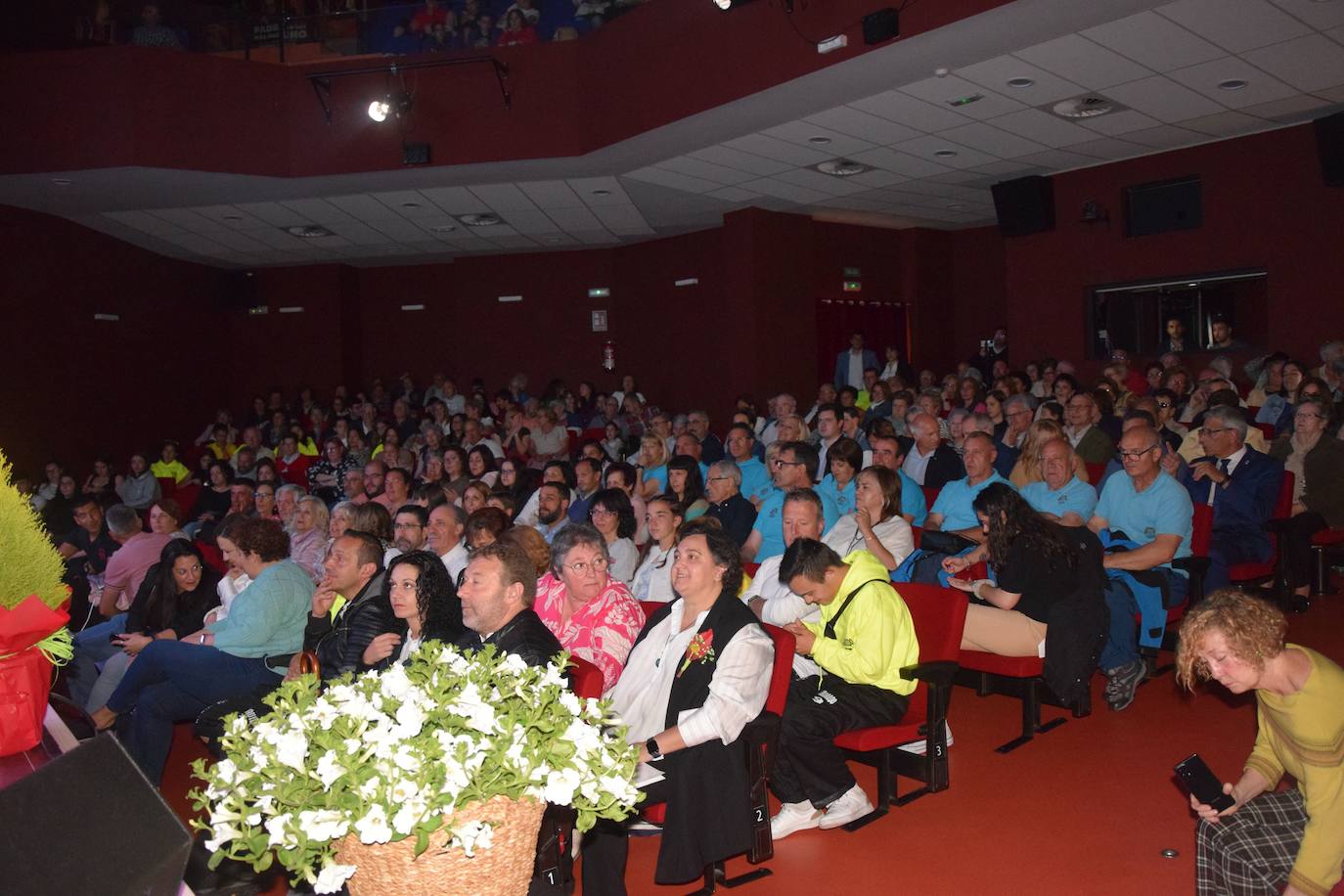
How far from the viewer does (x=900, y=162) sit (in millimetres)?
9414

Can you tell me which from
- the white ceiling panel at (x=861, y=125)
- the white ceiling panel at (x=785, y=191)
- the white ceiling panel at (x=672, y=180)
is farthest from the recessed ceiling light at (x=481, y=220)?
the white ceiling panel at (x=861, y=125)

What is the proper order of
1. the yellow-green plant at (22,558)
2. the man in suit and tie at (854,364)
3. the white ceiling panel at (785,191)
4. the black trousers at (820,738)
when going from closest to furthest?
the yellow-green plant at (22,558)
the black trousers at (820,738)
the white ceiling panel at (785,191)
the man in suit and tie at (854,364)

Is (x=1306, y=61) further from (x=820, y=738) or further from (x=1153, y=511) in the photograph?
(x=820, y=738)

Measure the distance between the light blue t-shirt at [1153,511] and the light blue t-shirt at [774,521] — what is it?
137cm

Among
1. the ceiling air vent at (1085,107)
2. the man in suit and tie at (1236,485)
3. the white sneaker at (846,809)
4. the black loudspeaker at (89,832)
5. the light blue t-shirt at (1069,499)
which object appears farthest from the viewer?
the ceiling air vent at (1085,107)

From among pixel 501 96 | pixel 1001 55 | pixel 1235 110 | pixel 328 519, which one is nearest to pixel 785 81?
pixel 1001 55

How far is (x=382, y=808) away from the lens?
1.38 m

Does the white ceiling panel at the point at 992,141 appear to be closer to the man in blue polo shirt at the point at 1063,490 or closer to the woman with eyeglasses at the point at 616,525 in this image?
the man in blue polo shirt at the point at 1063,490

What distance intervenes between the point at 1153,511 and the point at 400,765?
4.35 metres

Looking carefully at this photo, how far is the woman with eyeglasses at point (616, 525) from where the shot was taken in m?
5.21

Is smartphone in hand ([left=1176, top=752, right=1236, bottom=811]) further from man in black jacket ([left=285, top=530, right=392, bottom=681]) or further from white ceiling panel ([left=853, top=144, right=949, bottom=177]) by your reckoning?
white ceiling panel ([left=853, top=144, right=949, bottom=177])

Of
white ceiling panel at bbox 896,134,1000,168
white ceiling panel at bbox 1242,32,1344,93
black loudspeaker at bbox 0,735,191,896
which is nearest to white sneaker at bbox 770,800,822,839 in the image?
black loudspeaker at bbox 0,735,191,896

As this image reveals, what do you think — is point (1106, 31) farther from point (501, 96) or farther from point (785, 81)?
point (501, 96)

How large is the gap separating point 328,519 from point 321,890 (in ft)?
16.3
